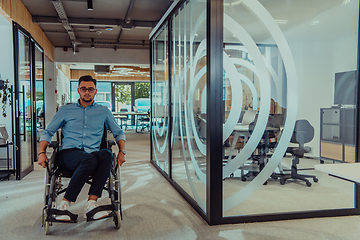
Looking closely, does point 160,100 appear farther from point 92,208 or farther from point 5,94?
point 92,208

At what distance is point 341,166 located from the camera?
1634mm

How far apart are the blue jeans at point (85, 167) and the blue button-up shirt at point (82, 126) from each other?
14cm

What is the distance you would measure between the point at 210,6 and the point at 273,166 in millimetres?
1589

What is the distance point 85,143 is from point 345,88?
2646 mm

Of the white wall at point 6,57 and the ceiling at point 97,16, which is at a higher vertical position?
the ceiling at point 97,16

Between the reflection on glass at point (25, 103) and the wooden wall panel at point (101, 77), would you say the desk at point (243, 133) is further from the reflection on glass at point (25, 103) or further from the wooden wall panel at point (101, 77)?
the wooden wall panel at point (101, 77)

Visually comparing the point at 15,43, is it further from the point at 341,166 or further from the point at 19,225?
the point at 341,166

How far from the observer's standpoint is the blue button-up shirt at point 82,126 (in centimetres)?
320

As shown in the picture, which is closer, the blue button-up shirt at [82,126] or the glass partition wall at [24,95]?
the blue button-up shirt at [82,126]

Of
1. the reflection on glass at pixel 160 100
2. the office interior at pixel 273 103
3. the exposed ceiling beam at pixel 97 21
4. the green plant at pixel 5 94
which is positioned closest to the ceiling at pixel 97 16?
the exposed ceiling beam at pixel 97 21

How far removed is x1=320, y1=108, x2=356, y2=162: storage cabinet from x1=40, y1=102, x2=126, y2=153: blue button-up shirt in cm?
198

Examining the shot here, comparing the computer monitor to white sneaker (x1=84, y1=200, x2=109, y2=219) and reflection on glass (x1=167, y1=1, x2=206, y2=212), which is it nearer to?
reflection on glass (x1=167, y1=1, x2=206, y2=212)

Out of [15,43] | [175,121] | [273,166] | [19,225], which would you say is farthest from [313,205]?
[15,43]

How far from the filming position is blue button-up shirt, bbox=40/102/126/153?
10.5 feet
